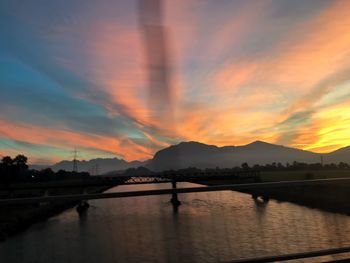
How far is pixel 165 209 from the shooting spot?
5.56 meters

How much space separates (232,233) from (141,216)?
46.1 inches

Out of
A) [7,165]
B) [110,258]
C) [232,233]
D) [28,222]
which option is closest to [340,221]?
[232,233]

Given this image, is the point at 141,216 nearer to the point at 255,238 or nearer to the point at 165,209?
the point at 165,209

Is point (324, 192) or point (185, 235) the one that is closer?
point (185, 235)

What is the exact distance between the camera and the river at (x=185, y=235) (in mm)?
4633

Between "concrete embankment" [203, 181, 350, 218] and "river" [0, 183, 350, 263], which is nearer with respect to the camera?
"river" [0, 183, 350, 263]

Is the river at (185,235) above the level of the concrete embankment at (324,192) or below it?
below

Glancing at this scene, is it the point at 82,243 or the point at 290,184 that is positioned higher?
the point at 290,184

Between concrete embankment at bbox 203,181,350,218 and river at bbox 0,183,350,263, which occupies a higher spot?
concrete embankment at bbox 203,181,350,218

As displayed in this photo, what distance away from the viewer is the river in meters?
4.63

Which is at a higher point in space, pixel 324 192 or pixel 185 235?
pixel 324 192

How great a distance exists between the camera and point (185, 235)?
18.2ft

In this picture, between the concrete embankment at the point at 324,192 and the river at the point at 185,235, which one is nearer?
the river at the point at 185,235

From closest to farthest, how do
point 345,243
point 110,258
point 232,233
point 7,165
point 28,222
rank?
point 110,258 < point 232,233 < point 345,243 < point 28,222 < point 7,165
